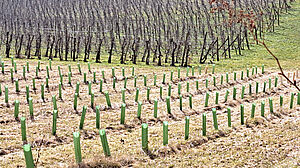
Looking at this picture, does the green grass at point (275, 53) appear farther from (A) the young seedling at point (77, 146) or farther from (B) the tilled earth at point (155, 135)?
(A) the young seedling at point (77, 146)

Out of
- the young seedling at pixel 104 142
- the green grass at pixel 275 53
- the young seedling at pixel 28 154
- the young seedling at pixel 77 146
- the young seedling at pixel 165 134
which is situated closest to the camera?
the young seedling at pixel 28 154

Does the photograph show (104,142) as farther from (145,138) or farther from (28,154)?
(28,154)

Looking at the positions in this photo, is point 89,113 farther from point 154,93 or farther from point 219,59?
point 219,59

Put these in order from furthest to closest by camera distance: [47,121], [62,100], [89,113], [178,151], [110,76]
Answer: [110,76], [62,100], [89,113], [47,121], [178,151]

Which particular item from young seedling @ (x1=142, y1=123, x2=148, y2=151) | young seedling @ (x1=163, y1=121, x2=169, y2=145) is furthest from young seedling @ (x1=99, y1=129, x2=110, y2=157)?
young seedling @ (x1=163, y1=121, x2=169, y2=145)

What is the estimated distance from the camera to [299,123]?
9750 mm

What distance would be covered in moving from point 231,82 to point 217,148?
31.5 feet

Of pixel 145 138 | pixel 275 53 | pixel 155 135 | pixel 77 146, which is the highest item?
pixel 275 53

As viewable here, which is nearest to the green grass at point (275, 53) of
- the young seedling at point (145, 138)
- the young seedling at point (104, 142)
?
the young seedling at point (145, 138)

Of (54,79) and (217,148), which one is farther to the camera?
(54,79)

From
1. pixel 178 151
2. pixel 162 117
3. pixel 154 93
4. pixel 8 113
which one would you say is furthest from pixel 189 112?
pixel 8 113

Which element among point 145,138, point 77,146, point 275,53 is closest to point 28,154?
point 77,146

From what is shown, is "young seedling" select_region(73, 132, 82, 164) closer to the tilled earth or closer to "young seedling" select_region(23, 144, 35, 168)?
the tilled earth

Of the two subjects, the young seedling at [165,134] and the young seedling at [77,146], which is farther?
the young seedling at [165,134]
